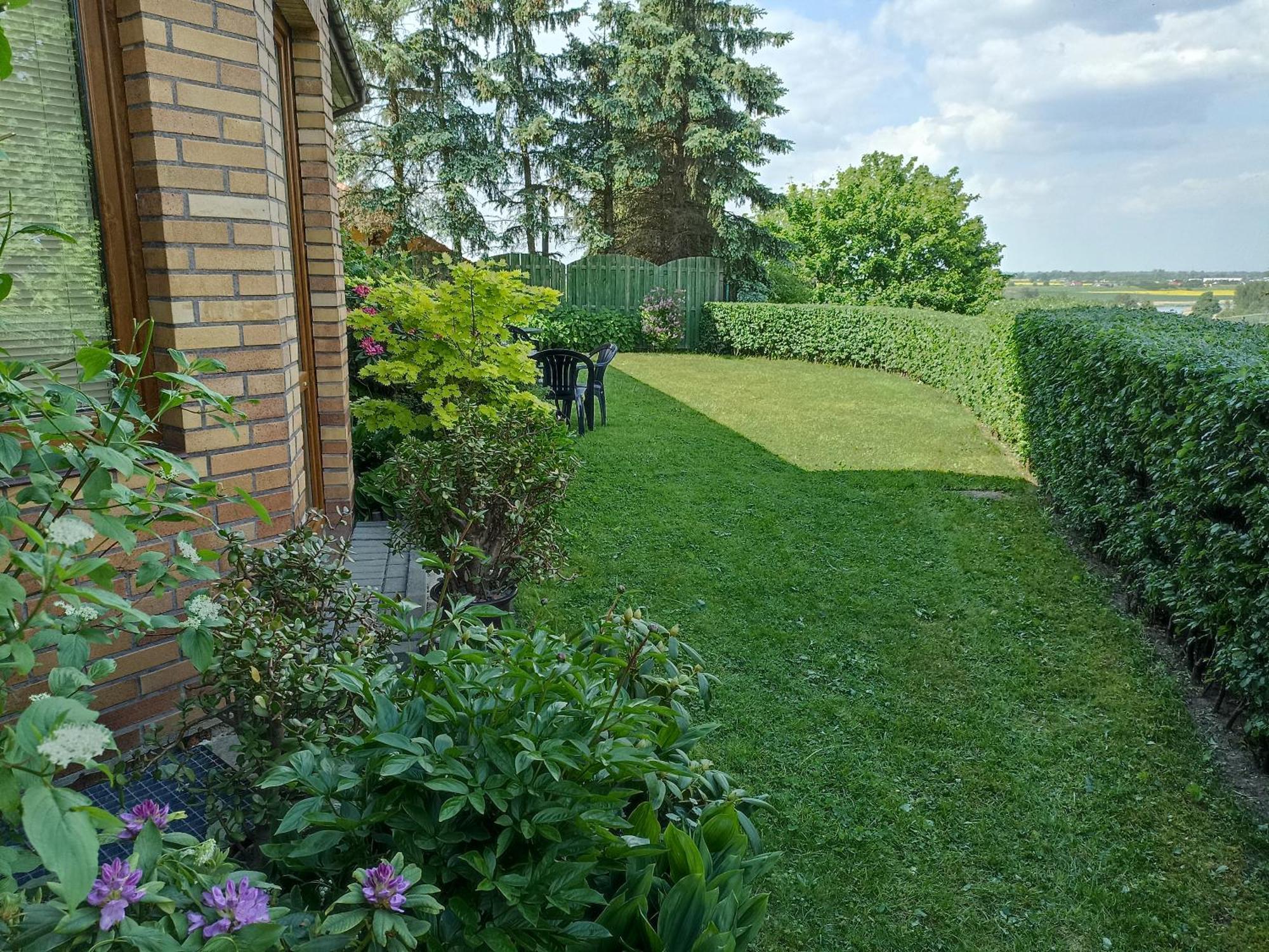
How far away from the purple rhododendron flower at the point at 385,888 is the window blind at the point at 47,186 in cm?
180

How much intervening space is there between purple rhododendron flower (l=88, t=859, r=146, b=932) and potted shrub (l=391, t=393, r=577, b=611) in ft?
7.72

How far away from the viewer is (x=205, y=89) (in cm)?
249

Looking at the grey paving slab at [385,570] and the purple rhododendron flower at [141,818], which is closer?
the purple rhododendron flower at [141,818]

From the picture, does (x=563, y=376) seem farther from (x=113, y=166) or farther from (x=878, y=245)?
(x=878, y=245)

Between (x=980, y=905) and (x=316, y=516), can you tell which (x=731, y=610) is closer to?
(x=980, y=905)

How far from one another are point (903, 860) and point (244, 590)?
2221 millimetres

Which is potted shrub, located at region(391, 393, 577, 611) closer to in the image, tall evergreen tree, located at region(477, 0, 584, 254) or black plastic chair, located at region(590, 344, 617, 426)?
black plastic chair, located at region(590, 344, 617, 426)

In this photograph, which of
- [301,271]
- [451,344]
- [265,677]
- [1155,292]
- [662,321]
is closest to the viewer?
[265,677]

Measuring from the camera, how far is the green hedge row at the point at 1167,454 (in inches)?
123

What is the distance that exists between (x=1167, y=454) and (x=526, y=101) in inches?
775

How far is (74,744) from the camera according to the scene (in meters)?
0.86

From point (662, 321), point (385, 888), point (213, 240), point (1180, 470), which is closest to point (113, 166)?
point (213, 240)

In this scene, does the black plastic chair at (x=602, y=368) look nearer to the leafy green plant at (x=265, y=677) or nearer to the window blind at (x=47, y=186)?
the window blind at (x=47, y=186)

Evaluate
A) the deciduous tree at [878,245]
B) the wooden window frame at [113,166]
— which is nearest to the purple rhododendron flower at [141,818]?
the wooden window frame at [113,166]
